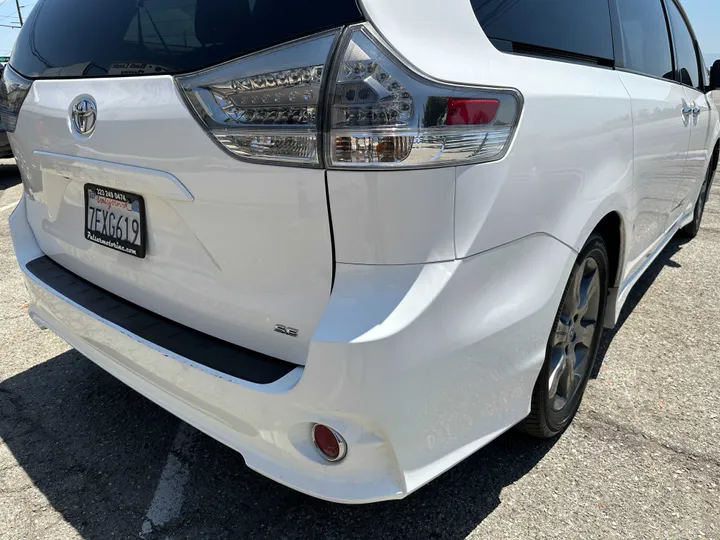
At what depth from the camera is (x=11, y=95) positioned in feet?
7.02

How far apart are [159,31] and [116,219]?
0.60 meters

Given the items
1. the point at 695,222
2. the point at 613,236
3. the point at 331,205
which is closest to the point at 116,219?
the point at 331,205

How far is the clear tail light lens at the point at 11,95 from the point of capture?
2.06 meters

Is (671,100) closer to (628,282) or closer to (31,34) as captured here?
(628,282)

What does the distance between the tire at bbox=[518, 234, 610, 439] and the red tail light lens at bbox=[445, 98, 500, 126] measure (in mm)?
763

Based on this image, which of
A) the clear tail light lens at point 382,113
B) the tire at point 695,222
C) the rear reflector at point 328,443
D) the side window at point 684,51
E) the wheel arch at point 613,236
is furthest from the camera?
the tire at point 695,222

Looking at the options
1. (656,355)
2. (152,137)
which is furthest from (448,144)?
(656,355)

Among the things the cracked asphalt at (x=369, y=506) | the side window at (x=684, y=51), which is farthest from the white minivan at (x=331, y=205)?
the side window at (x=684, y=51)

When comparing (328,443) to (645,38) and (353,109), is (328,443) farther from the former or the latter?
(645,38)

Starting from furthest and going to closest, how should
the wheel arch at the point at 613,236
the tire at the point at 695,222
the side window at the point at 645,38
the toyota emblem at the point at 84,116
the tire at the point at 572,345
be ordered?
1. the tire at the point at 695,222
2. the side window at the point at 645,38
3. the tire at the point at 572,345
4. the wheel arch at the point at 613,236
5. the toyota emblem at the point at 84,116

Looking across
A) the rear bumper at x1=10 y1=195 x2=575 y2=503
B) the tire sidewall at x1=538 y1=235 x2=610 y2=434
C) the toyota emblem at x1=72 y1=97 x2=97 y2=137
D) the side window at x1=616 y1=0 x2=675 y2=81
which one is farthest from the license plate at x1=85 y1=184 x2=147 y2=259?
the side window at x1=616 y1=0 x2=675 y2=81

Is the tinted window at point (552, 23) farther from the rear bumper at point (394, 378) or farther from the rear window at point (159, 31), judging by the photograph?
the rear bumper at point (394, 378)

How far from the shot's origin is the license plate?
5.86 ft

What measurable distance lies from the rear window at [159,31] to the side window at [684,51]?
2.76m
